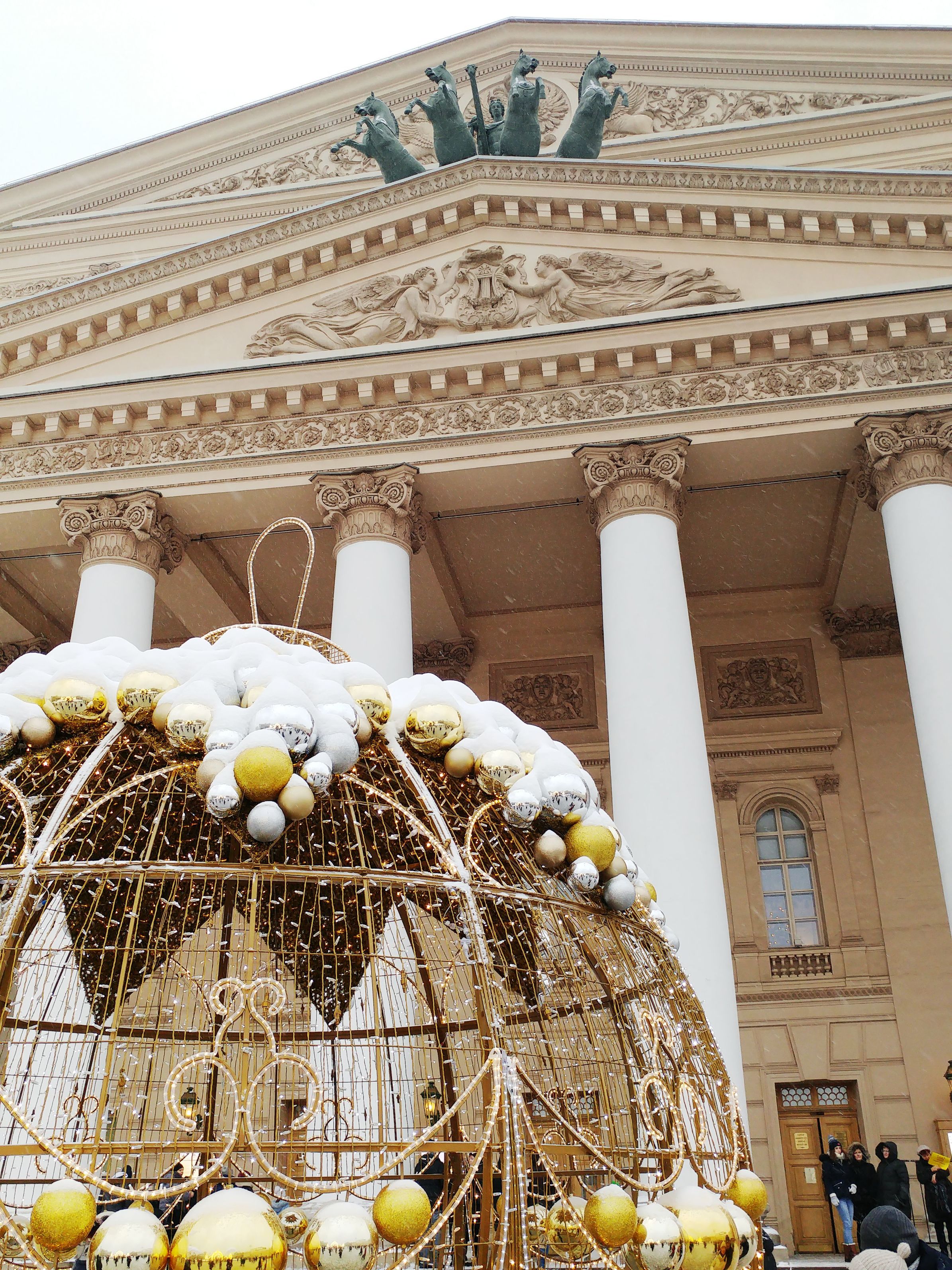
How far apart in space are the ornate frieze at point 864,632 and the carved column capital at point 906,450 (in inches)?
188

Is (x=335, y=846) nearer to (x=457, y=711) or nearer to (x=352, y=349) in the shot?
(x=457, y=711)

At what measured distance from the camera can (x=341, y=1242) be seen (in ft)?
6.99


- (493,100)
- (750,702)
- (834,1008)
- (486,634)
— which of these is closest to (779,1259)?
(834,1008)

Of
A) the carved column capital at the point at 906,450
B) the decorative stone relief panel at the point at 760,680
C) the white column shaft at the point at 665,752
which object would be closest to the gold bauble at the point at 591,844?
the white column shaft at the point at 665,752

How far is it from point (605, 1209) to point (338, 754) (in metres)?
1.11

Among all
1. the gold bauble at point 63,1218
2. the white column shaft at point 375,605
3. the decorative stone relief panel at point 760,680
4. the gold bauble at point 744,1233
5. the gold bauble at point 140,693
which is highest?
the decorative stone relief panel at point 760,680

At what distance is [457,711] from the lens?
117 inches

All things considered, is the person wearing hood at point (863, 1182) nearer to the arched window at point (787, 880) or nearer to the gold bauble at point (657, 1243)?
the arched window at point (787, 880)

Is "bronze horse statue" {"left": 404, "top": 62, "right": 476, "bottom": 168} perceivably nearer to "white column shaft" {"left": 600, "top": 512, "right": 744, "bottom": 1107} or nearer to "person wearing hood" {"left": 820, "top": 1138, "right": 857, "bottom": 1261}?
"white column shaft" {"left": 600, "top": 512, "right": 744, "bottom": 1107}

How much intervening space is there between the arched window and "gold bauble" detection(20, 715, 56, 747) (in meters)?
14.2

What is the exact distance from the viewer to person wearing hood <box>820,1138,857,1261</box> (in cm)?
1163

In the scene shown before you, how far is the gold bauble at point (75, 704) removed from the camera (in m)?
2.80

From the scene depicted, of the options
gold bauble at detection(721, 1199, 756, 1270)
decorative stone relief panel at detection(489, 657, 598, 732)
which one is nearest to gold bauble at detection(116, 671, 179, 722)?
gold bauble at detection(721, 1199, 756, 1270)

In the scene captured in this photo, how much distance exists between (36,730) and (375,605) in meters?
9.43
